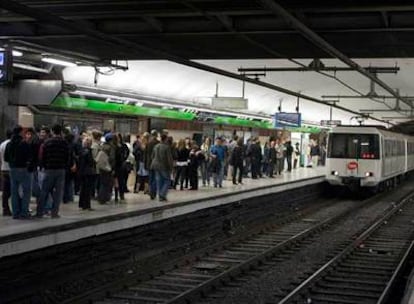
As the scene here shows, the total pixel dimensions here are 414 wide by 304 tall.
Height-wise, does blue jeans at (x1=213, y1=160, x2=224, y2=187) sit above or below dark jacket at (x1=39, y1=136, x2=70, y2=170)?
below

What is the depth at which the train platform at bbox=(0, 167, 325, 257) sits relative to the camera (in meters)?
9.73

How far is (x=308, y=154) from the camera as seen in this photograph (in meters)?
41.0

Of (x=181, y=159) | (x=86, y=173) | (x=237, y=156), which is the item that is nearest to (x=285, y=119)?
(x=237, y=156)

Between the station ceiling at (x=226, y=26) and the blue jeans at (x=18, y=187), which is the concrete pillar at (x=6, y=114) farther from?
the blue jeans at (x=18, y=187)

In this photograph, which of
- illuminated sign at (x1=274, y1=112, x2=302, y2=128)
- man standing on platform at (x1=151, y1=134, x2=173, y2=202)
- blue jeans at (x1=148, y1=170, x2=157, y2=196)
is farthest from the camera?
illuminated sign at (x1=274, y1=112, x2=302, y2=128)

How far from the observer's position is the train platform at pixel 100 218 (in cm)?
973

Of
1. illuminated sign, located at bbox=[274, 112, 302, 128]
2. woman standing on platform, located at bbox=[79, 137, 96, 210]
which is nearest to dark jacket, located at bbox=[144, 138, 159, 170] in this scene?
woman standing on platform, located at bbox=[79, 137, 96, 210]

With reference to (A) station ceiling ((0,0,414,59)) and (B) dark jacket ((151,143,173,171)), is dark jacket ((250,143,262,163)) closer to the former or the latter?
(B) dark jacket ((151,143,173,171))

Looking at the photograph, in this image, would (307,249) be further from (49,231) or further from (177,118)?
(177,118)

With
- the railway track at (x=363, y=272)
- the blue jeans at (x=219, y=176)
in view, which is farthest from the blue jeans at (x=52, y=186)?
the blue jeans at (x=219, y=176)

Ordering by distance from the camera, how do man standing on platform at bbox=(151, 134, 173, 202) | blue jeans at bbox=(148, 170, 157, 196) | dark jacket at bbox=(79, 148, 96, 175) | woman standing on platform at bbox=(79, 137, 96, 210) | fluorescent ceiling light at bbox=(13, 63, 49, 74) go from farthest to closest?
blue jeans at bbox=(148, 170, 157, 196)
man standing on platform at bbox=(151, 134, 173, 202)
fluorescent ceiling light at bbox=(13, 63, 49, 74)
dark jacket at bbox=(79, 148, 96, 175)
woman standing on platform at bbox=(79, 137, 96, 210)

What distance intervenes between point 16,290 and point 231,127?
2321cm

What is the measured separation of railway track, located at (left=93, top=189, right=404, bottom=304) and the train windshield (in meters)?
8.24

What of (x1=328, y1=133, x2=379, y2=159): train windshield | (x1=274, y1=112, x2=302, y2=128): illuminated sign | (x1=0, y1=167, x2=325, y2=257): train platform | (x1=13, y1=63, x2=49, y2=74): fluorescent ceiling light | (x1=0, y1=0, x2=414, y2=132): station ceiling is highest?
(x1=0, y1=0, x2=414, y2=132): station ceiling
